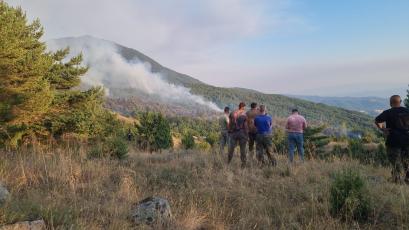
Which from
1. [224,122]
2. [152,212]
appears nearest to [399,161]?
[152,212]

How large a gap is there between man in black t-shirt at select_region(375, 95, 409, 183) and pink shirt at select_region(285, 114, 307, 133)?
2806mm

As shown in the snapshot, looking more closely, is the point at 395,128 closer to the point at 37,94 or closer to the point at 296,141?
the point at 296,141

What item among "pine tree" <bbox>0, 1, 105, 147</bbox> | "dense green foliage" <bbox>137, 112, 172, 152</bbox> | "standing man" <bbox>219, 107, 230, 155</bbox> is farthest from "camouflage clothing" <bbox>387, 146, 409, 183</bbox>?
"dense green foliage" <bbox>137, 112, 172, 152</bbox>

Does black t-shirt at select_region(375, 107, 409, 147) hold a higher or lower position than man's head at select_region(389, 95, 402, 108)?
lower

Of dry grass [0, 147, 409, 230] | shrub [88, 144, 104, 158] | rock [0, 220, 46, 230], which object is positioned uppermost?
rock [0, 220, 46, 230]

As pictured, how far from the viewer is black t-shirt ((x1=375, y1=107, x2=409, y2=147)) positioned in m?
5.99

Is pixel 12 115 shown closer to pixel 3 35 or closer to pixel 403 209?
pixel 3 35

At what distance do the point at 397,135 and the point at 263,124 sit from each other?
Result: 2960 mm

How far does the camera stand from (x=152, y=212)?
3.61 meters

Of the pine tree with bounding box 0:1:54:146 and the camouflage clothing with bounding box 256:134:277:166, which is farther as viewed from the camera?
the pine tree with bounding box 0:1:54:146

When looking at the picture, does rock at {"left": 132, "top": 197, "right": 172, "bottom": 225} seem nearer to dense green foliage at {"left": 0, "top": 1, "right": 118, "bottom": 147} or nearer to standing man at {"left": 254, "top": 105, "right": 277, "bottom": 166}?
standing man at {"left": 254, "top": 105, "right": 277, "bottom": 166}

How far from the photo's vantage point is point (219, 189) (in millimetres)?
4906

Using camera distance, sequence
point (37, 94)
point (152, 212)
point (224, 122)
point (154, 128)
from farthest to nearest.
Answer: point (154, 128), point (37, 94), point (224, 122), point (152, 212)

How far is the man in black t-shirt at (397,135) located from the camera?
5977mm
